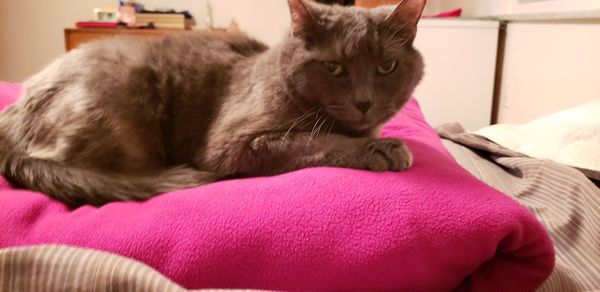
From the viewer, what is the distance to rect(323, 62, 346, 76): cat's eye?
37.5 inches

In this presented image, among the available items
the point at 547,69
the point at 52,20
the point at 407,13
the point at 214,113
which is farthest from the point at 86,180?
the point at 52,20

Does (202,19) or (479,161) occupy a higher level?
(202,19)

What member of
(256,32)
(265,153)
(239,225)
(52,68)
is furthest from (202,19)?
(239,225)

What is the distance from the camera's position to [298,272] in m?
0.65

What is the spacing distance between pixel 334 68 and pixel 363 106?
0.35ft

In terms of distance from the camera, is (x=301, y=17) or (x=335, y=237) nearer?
(x=335, y=237)

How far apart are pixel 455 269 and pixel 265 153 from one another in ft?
1.55

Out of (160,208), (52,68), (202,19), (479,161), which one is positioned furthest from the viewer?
(202,19)

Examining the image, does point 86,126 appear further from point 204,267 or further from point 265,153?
point 204,267

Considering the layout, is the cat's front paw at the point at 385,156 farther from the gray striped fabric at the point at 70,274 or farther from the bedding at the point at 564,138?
the bedding at the point at 564,138

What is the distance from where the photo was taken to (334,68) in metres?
0.96

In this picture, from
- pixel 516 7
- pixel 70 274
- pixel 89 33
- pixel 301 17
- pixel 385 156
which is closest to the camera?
pixel 70 274

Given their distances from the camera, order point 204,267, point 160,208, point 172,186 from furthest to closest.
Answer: point 172,186 < point 160,208 < point 204,267

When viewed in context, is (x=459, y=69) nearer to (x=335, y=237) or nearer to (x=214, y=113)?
(x=214, y=113)
